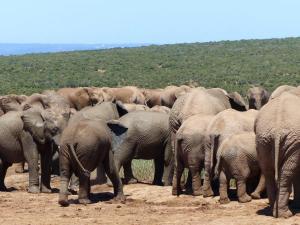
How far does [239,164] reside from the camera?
1196cm

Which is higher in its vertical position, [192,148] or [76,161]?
[192,148]

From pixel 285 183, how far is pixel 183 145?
3.19m

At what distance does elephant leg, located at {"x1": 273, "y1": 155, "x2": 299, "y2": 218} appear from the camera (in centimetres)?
1012

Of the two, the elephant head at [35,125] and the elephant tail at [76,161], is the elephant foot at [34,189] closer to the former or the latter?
the elephant head at [35,125]

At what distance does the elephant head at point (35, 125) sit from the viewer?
14.5m

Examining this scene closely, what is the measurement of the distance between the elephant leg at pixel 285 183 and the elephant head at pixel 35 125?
215 inches

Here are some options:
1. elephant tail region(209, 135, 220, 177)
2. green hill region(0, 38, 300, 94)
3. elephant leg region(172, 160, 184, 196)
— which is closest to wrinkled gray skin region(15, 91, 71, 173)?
elephant leg region(172, 160, 184, 196)

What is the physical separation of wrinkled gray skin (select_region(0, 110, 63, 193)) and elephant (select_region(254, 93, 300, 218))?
5.05 metres

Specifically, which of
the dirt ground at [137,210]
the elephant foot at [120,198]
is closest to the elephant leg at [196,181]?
the dirt ground at [137,210]

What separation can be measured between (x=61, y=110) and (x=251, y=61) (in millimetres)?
70876

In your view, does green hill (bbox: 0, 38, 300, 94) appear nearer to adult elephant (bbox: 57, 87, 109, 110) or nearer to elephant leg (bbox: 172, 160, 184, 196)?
adult elephant (bbox: 57, 87, 109, 110)

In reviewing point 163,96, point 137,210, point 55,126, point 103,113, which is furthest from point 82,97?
point 137,210

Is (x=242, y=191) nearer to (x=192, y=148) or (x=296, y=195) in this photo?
(x=296, y=195)

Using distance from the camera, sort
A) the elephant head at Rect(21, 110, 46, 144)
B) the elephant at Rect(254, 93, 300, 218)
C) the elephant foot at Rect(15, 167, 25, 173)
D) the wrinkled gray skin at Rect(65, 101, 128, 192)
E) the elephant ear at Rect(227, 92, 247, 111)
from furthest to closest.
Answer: the elephant foot at Rect(15, 167, 25, 173), the elephant ear at Rect(227, 92, 247, 111), the wrinkled gray skin at Rect(65, 101, 128, 192), the elephant head at Rect(21, 110, 46, 144), the elephant at Rect(254, 93, 300, 218)
